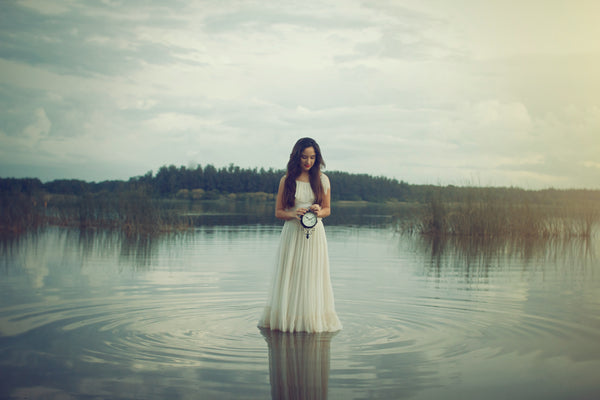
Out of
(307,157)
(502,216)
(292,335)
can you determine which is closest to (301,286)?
(292,335)

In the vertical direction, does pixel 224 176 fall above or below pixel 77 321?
above

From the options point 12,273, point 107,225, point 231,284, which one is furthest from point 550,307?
point 107,225

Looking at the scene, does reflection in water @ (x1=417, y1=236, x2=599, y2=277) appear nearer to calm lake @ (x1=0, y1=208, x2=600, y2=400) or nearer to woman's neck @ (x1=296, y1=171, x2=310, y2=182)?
calm lake @ (x1=0, y1=208, x2=600, y2=400)

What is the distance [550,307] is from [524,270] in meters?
4.27

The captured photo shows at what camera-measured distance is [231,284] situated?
9.95 metres

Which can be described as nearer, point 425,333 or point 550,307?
point 425,333

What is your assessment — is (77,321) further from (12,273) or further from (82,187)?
(82,187)

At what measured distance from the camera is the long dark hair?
20.9ft

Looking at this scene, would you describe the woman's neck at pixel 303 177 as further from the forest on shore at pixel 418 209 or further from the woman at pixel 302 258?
the forest on shore at pixel 418 209

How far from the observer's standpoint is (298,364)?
16.8 feet

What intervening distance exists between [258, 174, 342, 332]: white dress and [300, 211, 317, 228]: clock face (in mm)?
203

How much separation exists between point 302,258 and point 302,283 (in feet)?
0.95

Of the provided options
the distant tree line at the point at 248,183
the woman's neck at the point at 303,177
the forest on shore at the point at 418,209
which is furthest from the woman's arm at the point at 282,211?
the distant tree line at the point at 248,183

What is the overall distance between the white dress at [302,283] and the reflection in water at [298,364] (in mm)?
142
